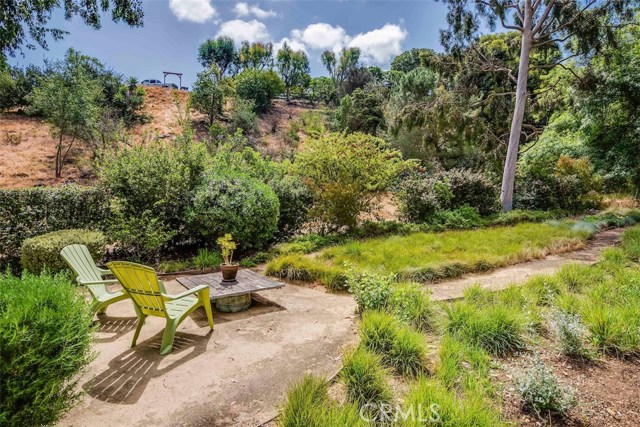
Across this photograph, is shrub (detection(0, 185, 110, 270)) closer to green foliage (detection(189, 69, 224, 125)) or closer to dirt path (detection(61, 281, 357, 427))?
dirt path (detection(61, 281, 357, 427))

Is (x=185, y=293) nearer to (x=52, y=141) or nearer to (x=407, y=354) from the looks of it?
(x=407, y=354)

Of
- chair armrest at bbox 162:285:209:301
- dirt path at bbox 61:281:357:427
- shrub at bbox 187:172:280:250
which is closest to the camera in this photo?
dirt path at bbox 61:281:357:427

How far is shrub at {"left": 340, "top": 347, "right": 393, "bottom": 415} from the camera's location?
95.9 inches

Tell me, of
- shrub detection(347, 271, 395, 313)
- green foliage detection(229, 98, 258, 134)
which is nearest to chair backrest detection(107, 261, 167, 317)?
shrub detection(347, 271, 395, 313)

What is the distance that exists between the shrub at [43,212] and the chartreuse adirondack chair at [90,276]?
7.84 ft

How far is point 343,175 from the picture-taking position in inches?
329

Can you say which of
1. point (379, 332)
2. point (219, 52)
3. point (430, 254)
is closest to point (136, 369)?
point (379, 332)

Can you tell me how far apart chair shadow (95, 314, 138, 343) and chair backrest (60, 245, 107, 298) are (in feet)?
1.09

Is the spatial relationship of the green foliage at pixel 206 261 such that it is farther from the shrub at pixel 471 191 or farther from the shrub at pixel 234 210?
the shrub at pixel 471 191

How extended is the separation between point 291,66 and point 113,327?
1915 inches

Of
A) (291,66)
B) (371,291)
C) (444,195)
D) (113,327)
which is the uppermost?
(291,66)

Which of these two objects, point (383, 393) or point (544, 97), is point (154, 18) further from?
point (544, 97)

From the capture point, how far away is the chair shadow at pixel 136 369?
2613mm

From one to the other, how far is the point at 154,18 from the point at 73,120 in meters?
15.3
